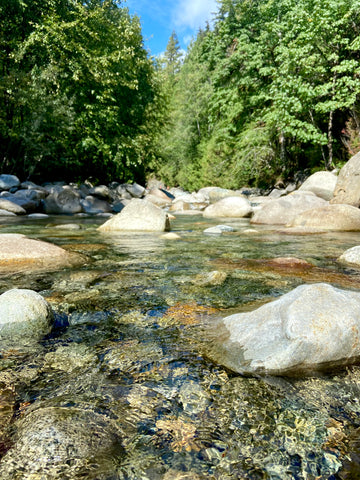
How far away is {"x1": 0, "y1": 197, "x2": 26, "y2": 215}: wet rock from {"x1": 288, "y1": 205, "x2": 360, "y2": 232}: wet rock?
9.00m

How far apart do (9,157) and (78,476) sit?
52.9 feet

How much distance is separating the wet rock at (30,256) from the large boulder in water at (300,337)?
273cm

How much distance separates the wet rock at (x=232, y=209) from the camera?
11766mm

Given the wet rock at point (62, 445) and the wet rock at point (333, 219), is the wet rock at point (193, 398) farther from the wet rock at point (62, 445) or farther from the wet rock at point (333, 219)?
the wet rock at point (333, 219)

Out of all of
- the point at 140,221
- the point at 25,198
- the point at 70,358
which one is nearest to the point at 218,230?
the point at 140,221

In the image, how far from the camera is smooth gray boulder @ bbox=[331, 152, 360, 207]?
913 centimetres

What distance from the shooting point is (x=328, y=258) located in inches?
180

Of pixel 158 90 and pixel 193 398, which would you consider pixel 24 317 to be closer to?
pixel 193 398

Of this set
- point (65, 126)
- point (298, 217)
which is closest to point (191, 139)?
point (65, 126)

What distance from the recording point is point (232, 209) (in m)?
12.0

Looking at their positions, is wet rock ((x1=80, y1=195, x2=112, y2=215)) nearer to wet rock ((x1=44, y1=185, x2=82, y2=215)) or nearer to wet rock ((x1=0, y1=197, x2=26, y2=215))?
wet rock ((x1=44, y1=185, x2=82, y2=215))

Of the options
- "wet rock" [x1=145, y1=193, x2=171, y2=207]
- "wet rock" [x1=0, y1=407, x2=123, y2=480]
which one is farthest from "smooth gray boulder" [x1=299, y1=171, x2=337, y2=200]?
"wet rock" [x1=0, y1=407, x2=123, y2=480]

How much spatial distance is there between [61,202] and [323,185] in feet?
32.2

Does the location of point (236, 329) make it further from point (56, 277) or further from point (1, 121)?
point (1, 121)
